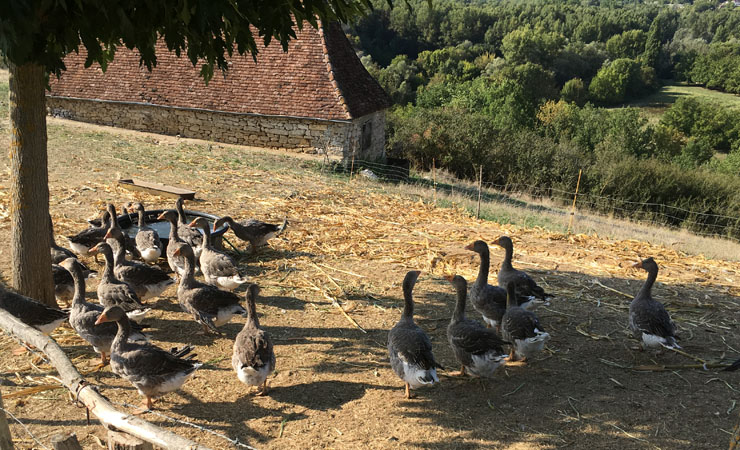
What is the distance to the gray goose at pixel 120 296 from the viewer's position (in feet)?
27.9

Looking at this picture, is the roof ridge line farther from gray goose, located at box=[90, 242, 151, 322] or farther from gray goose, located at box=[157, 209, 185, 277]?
gray goose, located at box=[90, 242, 151, 322]

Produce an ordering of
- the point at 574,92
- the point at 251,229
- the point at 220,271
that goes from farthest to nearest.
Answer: the point at 574,92 → the point at 251,229 → the point at 220,271

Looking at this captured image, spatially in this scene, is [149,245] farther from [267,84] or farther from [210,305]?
[267,84]

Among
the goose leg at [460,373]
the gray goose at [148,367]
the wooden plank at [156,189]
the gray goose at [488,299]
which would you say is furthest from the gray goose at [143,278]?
the wooden plank at [156,189]

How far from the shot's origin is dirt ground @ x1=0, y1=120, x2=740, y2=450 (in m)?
6.77

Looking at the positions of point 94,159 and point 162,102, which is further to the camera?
point 162,102

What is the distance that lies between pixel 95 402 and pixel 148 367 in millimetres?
2282

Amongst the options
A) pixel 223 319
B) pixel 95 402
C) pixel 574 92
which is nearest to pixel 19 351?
pixel 223 319

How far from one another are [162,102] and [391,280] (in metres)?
21.6

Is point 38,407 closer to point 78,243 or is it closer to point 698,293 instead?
point 78,243

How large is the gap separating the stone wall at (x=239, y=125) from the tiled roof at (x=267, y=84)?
1.48 ft

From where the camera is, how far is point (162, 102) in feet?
94.6

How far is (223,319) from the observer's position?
8789 mm

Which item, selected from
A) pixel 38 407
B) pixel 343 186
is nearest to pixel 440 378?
pixel 38 407
